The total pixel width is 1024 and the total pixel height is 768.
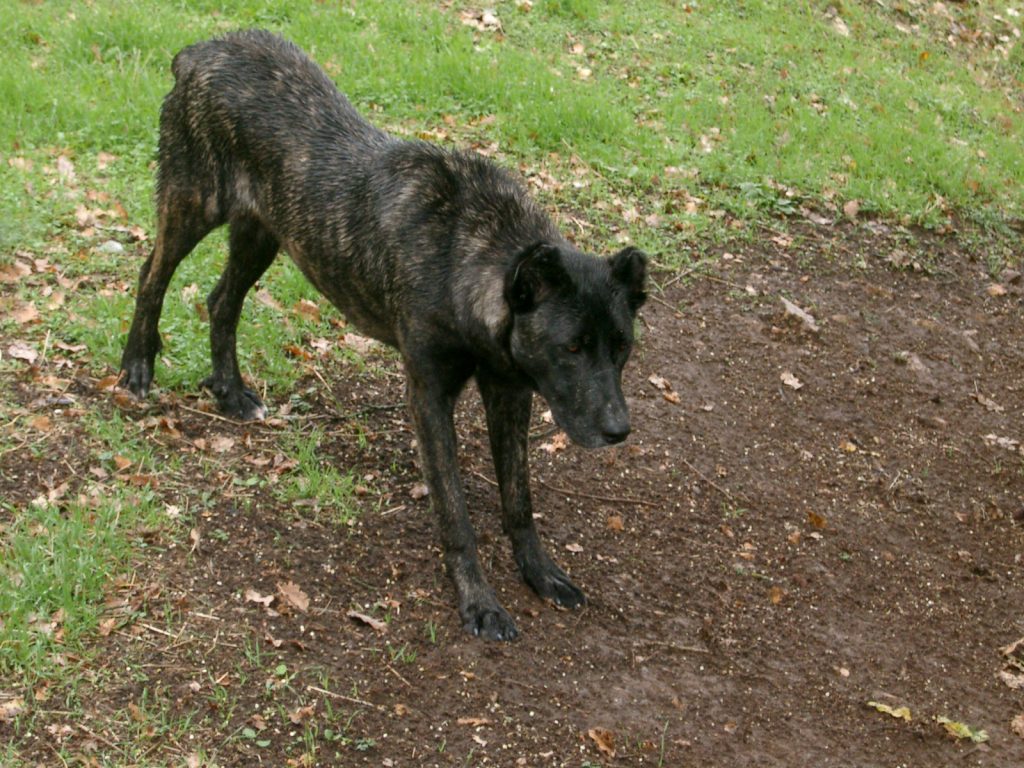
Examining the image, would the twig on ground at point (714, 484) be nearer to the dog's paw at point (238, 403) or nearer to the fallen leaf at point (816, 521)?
the fallen leaf at point (816, 521)

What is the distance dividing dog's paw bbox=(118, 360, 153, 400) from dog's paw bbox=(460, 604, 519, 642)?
2.38m

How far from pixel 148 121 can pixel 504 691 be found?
6.06m

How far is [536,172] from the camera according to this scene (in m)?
9.52

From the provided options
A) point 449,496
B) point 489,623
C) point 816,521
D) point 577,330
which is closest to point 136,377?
point 449,496

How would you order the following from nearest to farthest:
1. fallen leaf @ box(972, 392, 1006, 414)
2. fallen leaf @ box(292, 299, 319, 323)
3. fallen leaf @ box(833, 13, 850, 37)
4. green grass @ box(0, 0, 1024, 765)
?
green grass @ box(0, 0, 1024, 765)
fallen leaf @ box(292, 299, 319, 323)
fallen leaf @ box(972, 392, 1006, 414)
fallen leaf @ box(833, 13, 850, 37)

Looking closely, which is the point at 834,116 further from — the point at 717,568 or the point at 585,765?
the point at 585,765

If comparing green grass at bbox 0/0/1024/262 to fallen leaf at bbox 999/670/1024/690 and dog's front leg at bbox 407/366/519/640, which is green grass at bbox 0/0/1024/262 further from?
fallen leaf at bbox 999/670/1024/690

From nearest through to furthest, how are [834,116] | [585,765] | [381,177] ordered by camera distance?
[585,765] < [381,177] < [834,116]

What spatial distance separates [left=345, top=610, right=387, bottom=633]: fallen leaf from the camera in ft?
17.1

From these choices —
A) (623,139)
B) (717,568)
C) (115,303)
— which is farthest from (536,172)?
(717,568)

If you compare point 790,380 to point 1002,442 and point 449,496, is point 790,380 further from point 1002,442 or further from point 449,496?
point 449,496

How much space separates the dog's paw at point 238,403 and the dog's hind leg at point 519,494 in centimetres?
156

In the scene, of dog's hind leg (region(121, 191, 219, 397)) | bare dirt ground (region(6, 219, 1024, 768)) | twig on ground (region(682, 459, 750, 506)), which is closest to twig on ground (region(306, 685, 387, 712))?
bare dirt ground (region(6, 219, 1024, 768))

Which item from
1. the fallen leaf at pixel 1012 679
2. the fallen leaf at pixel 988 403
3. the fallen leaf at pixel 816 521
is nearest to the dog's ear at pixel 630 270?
the fallen leaf at pixel 816 521
